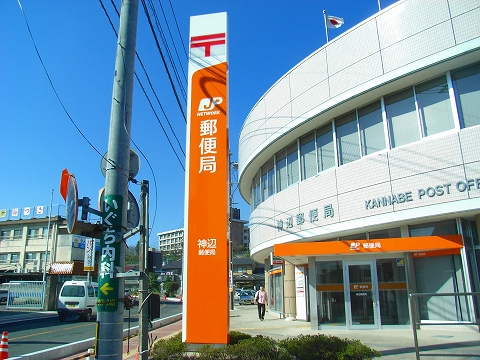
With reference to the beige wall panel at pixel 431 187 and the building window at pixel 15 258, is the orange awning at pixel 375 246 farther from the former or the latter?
the building window at pixel 15 258

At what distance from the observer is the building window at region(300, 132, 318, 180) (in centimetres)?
1630

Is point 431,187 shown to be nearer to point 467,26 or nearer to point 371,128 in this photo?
point 371,128

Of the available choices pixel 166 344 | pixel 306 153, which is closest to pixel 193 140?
pixel 166 344

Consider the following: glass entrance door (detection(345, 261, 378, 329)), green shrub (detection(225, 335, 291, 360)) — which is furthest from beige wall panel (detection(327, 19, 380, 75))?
green shrub (detection(225, 335, 291, 360))

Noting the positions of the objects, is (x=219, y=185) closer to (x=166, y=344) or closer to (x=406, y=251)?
(x=166, y=344)

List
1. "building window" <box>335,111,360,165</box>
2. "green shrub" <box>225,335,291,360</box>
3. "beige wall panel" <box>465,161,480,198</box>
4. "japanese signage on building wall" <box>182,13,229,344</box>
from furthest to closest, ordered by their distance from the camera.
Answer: "building window" <box>335,111,360,165</box> < "beige wall panel" <box>465,161,480,198</box> < "japanese signage on building wall" <box>182,13,229,344</box> < "green shrub" <box>225,335,291,360</box>

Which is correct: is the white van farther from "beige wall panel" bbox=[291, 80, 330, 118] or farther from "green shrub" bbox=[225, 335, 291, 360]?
"green shrub" bbox=[225, 335, 291, 360]

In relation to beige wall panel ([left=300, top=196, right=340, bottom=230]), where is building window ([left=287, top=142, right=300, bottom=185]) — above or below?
above

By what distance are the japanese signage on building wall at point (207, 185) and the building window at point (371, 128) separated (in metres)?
5.88

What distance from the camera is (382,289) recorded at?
45.6 ft

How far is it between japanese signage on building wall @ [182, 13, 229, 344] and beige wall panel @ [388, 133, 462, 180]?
5.69m

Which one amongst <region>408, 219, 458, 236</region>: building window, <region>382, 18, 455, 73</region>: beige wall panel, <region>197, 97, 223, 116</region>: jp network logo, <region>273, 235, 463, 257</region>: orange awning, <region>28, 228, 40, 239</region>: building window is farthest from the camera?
<region>28, 228, 40, 239</region>: building window

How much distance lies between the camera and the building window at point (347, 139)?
14508 millimetres

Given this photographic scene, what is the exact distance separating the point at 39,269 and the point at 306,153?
4097 centimetres
